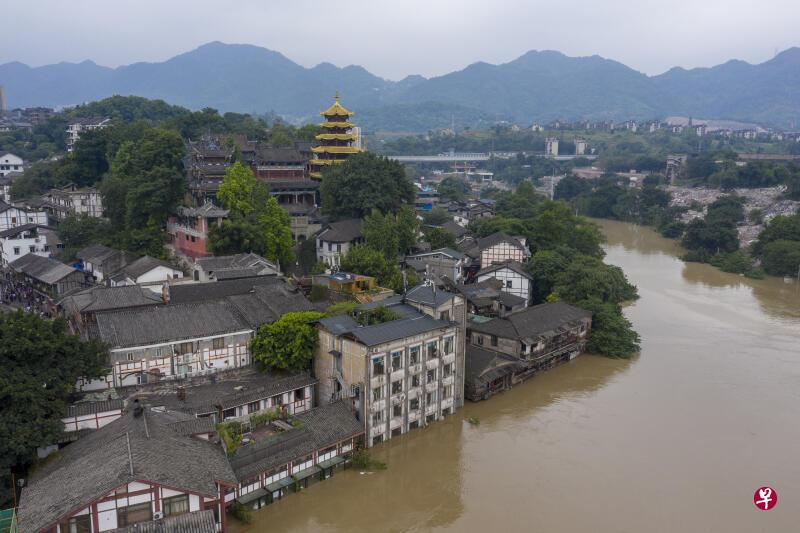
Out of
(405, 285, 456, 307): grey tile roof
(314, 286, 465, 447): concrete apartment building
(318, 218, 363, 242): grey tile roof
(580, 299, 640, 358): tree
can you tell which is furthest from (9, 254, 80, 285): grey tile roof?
(580, 299, 640, 358): tree

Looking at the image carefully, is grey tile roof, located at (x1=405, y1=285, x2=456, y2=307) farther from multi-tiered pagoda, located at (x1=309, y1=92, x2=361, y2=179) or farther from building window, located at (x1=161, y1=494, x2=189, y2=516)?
multi-tiered pagoda, located at (x1=309, y1=92, x2=361, y2=179)

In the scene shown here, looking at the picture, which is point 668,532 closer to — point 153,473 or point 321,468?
point 321,468

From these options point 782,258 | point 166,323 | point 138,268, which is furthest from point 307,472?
point 782,258

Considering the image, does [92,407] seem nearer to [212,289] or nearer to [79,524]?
[79,524]

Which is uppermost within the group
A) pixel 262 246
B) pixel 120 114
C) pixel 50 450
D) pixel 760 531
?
pixel 120 114

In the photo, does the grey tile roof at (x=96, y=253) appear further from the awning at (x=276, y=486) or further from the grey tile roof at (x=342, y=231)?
the awning at (x=276, y=486)

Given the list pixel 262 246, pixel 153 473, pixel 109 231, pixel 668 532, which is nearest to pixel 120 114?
pixel 109 231

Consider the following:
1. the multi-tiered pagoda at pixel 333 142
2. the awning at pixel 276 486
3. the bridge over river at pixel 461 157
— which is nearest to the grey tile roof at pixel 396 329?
the awning at pixel 276 486
